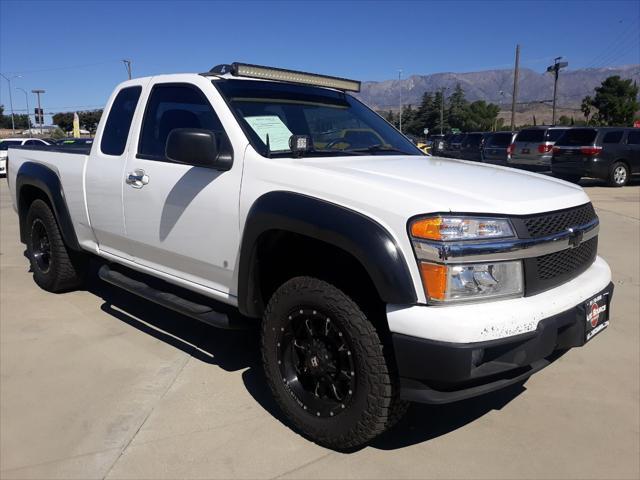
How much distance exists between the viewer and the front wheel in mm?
2660

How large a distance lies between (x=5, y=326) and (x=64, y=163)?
1447 mm

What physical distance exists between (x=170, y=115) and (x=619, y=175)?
15.7 metres

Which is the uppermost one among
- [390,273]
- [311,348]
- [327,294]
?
[390,273]

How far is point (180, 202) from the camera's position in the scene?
11.8 feet

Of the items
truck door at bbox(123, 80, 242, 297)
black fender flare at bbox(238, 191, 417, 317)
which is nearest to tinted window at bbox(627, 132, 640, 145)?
truck door at bbox(123, 80, 242, 297)

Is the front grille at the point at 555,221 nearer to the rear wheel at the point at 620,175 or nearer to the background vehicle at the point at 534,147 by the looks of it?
the rear wheel at the point at 620,175

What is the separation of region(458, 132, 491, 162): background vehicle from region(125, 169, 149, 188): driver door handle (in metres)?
19.7

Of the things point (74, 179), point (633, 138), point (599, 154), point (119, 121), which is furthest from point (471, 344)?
point (633, 138)

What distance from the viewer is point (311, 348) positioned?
299 cm

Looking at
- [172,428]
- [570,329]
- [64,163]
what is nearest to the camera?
[570,329]

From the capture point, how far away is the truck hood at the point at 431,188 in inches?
102

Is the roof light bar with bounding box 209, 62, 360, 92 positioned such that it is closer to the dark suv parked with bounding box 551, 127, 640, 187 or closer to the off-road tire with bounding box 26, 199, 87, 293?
the off-road tire with bounding box 26, 199, 87, 293

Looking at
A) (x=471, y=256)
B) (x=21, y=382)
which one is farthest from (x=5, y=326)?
(x=471, y=256)

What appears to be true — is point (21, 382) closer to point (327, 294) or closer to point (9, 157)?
point (327, 294)
